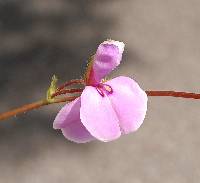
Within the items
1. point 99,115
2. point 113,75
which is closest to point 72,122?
point 99,115

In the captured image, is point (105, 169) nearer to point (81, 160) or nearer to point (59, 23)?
point (81, 160)

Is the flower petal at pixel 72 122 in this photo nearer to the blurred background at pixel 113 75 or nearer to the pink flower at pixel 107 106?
the pink flower at pixel 107 106

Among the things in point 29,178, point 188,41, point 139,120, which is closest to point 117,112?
point 139,120

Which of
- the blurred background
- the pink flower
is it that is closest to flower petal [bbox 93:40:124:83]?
the pink flower

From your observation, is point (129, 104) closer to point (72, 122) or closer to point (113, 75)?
point (72, 122)

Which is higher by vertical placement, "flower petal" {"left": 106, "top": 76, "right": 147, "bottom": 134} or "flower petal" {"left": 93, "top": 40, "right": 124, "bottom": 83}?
"flower petal" {"left": 93, "top": 40, "right": 124, "bottom": 83}

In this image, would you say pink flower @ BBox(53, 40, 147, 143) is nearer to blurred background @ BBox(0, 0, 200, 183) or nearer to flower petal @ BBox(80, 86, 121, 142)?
flower petal @ BBox(80, 86, 121, 142)
